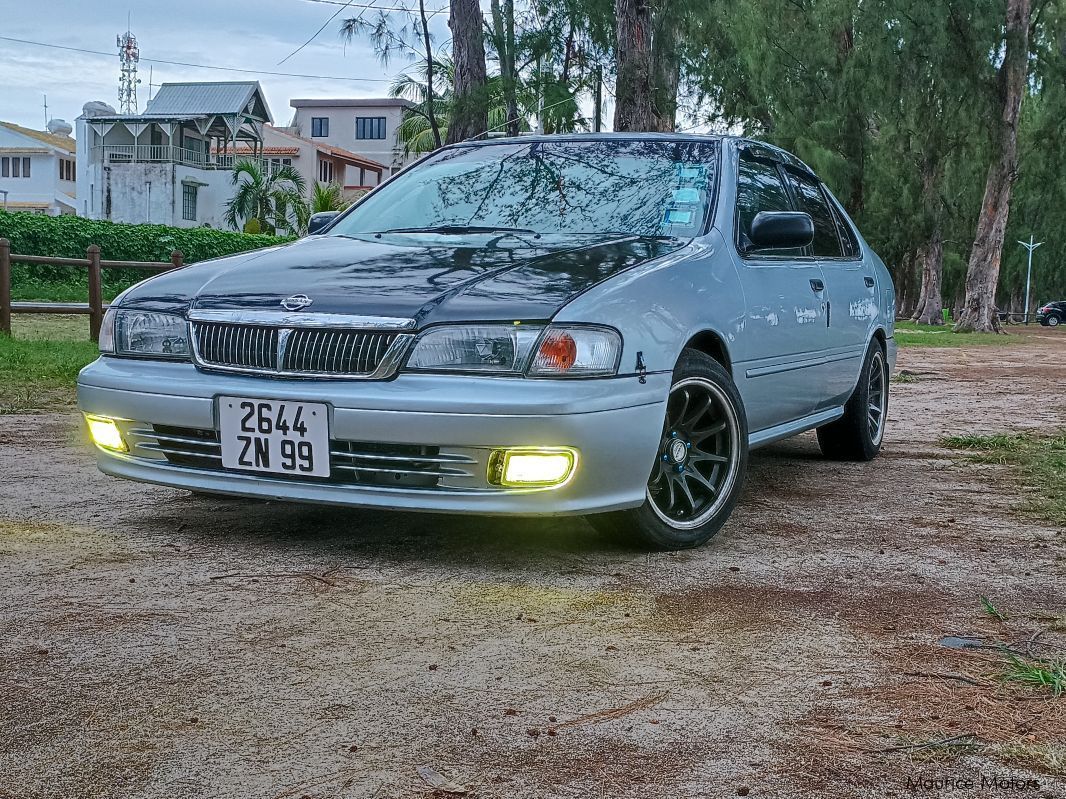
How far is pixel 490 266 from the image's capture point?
158 inches

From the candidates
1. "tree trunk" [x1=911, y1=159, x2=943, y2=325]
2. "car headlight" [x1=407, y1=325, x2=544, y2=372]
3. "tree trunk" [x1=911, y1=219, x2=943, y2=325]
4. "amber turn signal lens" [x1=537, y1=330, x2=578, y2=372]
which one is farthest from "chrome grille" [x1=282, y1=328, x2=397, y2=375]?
"tree trunk" [x1=911, y1=219, x2=943, y2=325]

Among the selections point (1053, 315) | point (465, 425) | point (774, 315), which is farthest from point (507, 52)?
point (1053, 315)

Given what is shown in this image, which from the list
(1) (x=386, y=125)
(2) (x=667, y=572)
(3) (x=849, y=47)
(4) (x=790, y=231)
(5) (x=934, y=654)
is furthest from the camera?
(1) (x=386, y=125)

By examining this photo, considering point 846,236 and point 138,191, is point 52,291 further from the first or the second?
point 138,191

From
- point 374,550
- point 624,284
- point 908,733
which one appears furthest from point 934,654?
point 374,550

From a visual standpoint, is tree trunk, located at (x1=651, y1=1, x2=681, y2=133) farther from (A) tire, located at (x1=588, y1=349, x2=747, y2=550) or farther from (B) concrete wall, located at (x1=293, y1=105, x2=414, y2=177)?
(B) concrete wall, located at (x1=293, y1=105, x2=414, y2=177)

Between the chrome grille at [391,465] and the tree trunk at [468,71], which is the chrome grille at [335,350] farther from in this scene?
the tree trunk at [468,71]

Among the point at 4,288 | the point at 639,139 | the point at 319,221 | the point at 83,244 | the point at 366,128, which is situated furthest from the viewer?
the point at 366,128

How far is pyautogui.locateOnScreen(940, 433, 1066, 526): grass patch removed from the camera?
514cm

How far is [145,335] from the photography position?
13.5 ft

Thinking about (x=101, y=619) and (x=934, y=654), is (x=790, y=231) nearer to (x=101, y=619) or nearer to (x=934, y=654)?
(x=934, y=654)

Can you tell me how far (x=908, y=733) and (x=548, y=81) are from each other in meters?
14.9

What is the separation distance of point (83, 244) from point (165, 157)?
24.0 m

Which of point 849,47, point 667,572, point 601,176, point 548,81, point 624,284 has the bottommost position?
point 667,572
